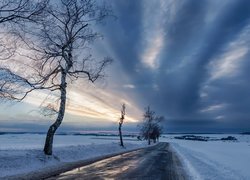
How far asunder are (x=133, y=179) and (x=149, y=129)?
107 m

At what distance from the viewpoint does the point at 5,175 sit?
16953 millimetres

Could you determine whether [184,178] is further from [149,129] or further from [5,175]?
[149,129]

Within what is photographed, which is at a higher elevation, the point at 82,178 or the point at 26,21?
the point at 26,21

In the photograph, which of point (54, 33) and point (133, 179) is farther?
point (54, 33)

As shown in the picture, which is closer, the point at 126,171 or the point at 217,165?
the point at 126,171

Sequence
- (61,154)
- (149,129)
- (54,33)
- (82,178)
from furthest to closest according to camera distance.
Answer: (149,129), (61,154), (54,33), (82,178)

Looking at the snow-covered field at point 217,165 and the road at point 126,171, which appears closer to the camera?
the road at point 126,171

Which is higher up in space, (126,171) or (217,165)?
(217,165)

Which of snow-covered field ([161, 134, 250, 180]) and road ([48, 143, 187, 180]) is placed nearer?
road ([48, 143, 187, 180])

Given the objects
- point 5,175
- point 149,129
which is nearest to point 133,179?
point 5,175

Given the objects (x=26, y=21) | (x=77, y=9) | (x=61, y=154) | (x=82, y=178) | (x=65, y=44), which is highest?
(x=77, y=9)

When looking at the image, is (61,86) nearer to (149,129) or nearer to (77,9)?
(77,9)

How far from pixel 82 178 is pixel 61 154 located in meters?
14.9

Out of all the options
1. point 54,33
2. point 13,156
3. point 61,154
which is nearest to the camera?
point 13,156
